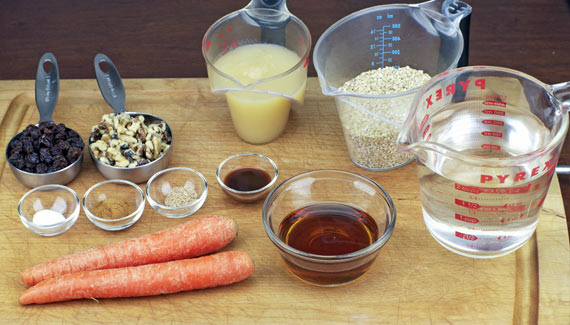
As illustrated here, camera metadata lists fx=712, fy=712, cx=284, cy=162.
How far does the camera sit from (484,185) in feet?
5.60

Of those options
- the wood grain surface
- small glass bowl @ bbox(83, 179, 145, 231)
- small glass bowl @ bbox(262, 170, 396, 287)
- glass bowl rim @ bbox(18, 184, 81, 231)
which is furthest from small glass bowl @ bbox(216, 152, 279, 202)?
the wood grain surface

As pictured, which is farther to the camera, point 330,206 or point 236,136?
point 236,136

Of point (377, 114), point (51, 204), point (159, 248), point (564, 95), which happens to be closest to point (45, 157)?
point (51, 204)

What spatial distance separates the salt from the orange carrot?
23 cm

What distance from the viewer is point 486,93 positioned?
1.92 m

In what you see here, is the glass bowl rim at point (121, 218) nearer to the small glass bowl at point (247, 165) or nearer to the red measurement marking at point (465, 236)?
the small glass bowl at point (247, 165)

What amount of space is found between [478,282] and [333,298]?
380 mm

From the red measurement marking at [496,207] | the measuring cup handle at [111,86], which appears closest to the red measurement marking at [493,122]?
the red measurement marking at [496,207]

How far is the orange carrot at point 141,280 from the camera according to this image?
1.82 meters

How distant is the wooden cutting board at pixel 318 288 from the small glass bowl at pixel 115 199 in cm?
3

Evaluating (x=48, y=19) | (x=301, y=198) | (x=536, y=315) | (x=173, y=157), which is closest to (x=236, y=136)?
(x=173, y=157)

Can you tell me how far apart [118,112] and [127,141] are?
20 centimetres

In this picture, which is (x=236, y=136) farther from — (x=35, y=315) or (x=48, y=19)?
(x=48, y=19)

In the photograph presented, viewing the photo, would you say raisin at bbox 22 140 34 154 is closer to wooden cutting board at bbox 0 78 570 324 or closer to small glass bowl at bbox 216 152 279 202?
wooden cutting board at bbox 0 78 570 324
